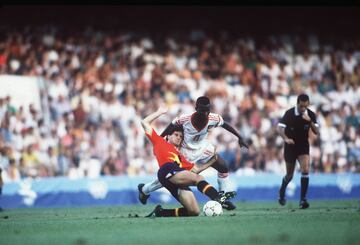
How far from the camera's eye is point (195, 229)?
1134 cm

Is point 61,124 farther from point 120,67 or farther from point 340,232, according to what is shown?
point 340,232

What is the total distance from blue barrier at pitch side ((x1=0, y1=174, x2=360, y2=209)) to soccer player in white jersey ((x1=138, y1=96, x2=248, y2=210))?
490cm

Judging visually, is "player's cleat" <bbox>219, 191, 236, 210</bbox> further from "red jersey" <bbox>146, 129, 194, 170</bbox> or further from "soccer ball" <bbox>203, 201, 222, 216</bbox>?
"red jersey" <bbox>146, 129, 194, 170</bbox>

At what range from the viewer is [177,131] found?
15.8 meters

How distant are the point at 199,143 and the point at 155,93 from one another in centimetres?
970

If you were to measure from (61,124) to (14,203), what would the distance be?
3.90 m

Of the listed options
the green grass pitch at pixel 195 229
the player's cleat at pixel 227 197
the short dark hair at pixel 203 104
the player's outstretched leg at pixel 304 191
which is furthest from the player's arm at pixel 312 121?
the short dark hair at pixel 203 104

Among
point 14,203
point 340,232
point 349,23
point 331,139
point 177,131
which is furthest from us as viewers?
point 349,23

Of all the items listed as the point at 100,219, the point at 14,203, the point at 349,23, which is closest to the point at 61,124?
the point at 14,203

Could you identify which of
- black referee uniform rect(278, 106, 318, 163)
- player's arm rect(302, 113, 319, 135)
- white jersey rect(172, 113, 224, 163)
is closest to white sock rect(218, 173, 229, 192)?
white jersey rect(172, 113, 224, 163)

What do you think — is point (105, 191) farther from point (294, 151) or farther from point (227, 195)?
point (227, 195)

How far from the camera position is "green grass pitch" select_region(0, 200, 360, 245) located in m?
9.95

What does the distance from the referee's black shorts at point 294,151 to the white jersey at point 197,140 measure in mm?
2073

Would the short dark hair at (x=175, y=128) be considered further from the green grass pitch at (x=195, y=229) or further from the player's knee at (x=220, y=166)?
the green grass pitch at (x=195, y=229)
